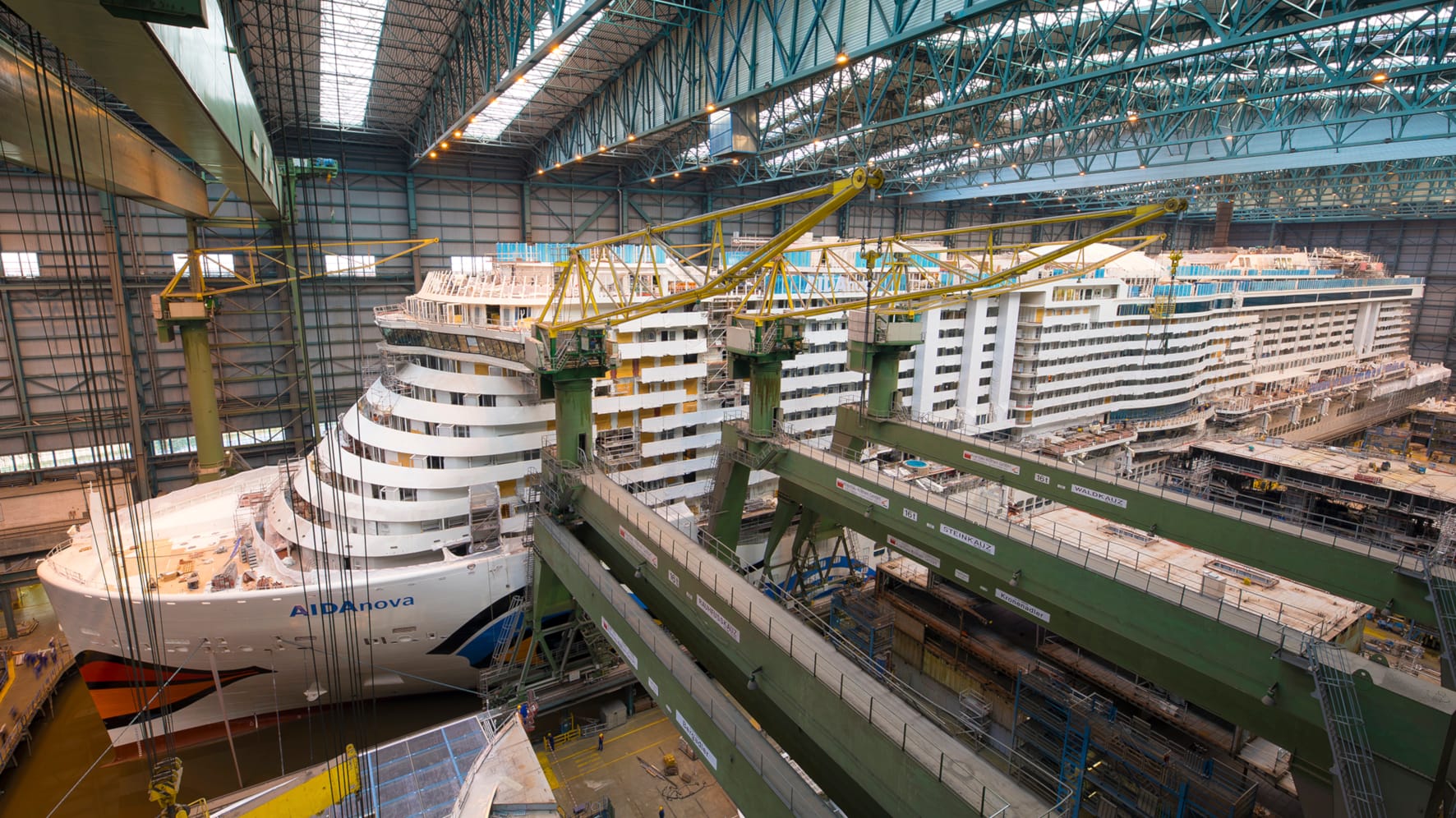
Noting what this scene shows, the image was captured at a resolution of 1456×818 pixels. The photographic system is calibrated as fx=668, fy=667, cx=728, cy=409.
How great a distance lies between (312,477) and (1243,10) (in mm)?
26743

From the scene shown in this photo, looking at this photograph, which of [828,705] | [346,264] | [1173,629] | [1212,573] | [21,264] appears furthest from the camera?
[346,264]

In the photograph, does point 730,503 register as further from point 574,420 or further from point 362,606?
point 362,606

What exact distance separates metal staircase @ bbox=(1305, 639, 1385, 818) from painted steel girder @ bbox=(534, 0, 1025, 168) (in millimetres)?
11120

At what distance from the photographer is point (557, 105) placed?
85.0 feet

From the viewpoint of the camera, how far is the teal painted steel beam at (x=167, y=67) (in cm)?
398

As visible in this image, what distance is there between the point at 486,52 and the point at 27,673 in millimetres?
21565

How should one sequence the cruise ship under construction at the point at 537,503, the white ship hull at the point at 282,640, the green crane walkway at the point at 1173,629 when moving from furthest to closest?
the cruise ship under construction at the point at 537,503 → the white ship hull at the point at 282,640 → the green crane walkway at the point at 1173,629

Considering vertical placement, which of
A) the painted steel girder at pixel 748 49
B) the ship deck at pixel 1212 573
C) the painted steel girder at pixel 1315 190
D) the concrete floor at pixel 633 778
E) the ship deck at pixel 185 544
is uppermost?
the painted steel girder at pixel 1315 190

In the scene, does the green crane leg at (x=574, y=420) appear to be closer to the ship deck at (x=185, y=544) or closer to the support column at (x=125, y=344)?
the ship deck at (x=185, y=544)

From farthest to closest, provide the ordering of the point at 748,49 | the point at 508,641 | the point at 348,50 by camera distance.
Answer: the point at 348,50, the point at 748,49, the point at 508,641

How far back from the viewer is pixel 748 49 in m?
17.4

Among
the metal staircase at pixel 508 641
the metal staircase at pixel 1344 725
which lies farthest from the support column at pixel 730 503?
the metal staircase at pixel 1344 725

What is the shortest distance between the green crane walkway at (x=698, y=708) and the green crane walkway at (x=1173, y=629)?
5854mm

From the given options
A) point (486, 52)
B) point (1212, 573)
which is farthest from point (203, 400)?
point (1212, 573)
